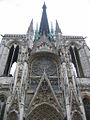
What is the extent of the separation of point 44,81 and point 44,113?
9.10ft

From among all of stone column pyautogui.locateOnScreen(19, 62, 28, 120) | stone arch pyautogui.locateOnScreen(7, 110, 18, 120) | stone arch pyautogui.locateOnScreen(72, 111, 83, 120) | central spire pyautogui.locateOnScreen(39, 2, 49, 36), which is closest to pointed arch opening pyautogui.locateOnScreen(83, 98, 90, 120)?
stone arch pyautogui.locateOnScreen(72, 111, 83, 120)

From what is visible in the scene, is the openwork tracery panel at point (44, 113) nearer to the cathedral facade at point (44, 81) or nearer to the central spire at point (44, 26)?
the cathedral facade at point (44, 81)

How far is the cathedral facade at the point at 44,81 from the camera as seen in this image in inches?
483

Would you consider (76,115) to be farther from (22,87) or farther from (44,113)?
(22,87)

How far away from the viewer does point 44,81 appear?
1449cm

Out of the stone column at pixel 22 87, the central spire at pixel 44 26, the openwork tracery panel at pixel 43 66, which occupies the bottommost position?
the stone column at pixel 22 87

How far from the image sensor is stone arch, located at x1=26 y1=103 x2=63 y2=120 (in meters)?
12.3

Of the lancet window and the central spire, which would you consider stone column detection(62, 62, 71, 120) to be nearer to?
the lancet window

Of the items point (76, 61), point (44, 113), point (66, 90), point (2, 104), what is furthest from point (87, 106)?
point (2, 104)

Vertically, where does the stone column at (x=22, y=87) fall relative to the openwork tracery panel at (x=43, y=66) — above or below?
below

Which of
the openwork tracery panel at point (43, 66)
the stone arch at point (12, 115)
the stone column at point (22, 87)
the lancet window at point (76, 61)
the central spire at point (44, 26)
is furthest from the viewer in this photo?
the central spire at point (44, 26)

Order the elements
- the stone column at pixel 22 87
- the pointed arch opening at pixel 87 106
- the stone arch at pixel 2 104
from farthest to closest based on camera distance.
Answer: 1. the pointed arch opening at pixel 87 106
2. the stone arch at pixel 2 104
3. the stone column at pixel 22 87

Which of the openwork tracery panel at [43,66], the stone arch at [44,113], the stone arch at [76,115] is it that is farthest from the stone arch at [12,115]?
the openwork tracery panel at [43,66]

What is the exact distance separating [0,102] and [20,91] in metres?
1.77
